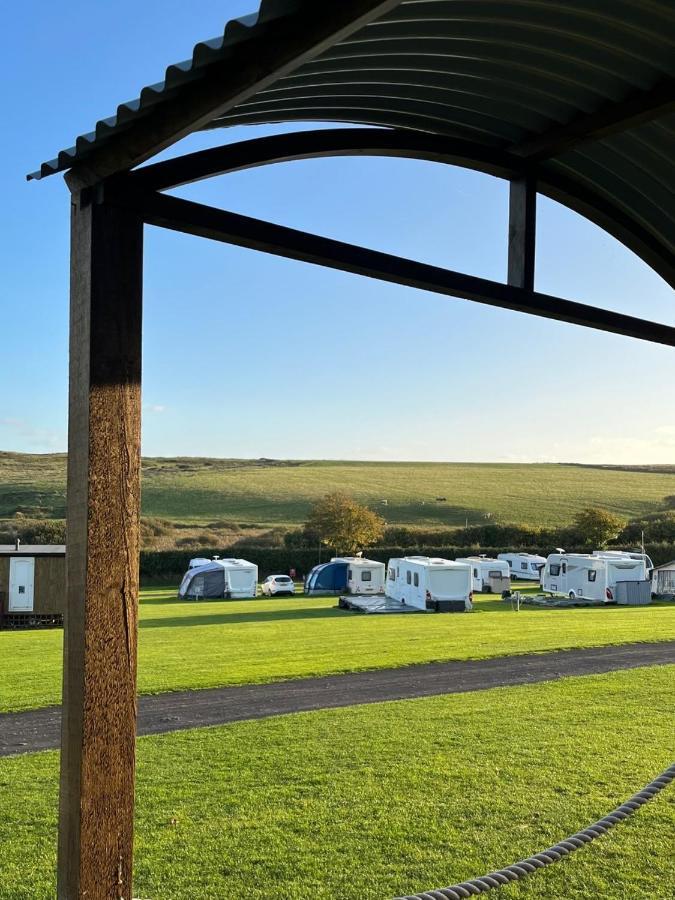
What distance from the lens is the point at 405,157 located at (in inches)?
165

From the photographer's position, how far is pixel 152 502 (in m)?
76.7

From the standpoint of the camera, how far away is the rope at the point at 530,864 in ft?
11.9

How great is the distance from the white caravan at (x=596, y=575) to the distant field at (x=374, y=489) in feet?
108

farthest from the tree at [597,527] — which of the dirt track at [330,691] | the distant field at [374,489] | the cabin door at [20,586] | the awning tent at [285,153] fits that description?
the awning tent at [285,153]

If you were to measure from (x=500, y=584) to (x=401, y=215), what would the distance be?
28884 millimetres

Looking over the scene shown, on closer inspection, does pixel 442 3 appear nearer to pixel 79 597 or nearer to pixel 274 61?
pixel 274 61

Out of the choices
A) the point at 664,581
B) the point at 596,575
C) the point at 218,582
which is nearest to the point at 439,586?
the point at 596,575

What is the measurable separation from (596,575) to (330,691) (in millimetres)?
20566

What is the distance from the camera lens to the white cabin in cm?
3191

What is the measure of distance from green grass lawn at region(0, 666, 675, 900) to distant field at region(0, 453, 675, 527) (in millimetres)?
56530

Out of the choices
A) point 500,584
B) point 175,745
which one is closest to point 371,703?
point 175,745

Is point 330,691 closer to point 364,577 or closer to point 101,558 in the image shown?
point 101,558

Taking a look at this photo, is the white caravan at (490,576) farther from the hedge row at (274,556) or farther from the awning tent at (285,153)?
the awning tent at (285,153)

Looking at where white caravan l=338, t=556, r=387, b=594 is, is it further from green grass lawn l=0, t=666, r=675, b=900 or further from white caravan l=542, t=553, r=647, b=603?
green grass lawn l=0, t=666, r=675, b=900
